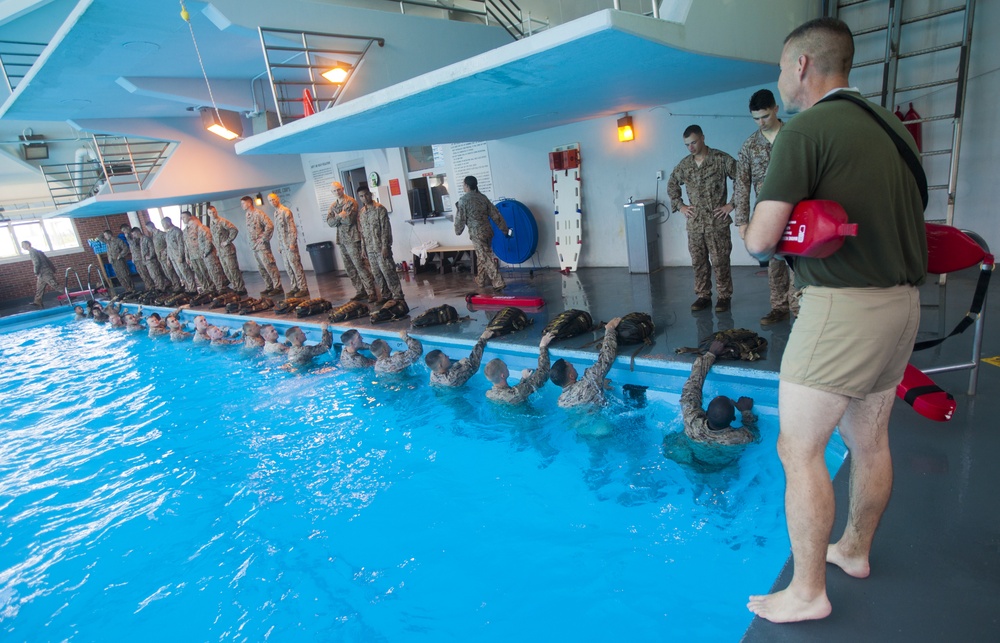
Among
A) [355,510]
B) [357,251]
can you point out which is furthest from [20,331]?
[355,510]

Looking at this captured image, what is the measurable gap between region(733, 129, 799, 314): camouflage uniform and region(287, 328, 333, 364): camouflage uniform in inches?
212

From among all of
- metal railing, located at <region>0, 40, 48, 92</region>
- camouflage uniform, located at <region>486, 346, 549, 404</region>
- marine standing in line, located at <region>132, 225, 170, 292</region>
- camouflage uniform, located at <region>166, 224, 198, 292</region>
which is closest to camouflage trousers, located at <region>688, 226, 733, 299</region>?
camouflage uniform, located at <region>486, 346, 549, 404</region>

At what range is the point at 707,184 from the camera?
5.53m

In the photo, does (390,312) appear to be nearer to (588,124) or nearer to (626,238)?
(626,238)

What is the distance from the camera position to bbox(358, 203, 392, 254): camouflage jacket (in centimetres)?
812

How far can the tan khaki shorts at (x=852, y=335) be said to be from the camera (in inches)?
61.2

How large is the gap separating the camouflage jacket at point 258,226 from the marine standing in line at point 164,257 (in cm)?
459

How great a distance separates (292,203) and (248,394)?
969cm

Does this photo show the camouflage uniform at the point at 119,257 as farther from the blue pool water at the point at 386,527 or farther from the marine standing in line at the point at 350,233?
the blue pool water at the point at 386,527

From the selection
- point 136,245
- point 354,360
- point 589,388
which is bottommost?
point 354,360

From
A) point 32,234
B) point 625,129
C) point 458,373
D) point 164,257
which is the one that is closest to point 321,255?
point 164,257

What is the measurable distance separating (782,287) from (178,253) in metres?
13.8

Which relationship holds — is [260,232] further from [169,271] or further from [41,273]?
[41,273]

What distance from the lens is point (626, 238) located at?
27.9ft
